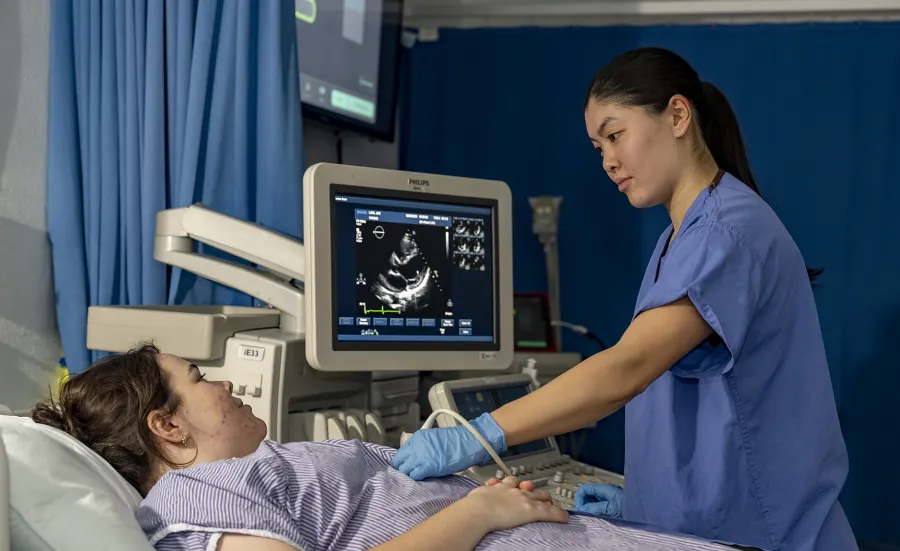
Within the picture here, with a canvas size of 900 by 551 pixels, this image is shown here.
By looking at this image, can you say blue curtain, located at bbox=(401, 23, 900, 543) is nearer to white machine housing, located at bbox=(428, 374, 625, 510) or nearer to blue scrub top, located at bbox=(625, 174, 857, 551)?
white machine housing, located at bbox=(428, 374, 625, 510)

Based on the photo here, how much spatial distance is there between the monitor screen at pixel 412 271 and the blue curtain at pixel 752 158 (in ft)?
3.61

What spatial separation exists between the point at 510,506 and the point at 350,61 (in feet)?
6.01

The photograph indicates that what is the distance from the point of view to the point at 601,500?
5.31 feet

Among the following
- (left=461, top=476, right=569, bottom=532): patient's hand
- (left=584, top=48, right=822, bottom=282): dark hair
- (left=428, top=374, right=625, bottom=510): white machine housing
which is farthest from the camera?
(left=428, top=374, right=625, bottom=510): white machine housing

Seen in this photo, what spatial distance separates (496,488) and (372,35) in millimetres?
1934

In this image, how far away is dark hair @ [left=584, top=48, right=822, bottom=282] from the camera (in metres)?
1.48

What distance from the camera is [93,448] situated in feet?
4.11

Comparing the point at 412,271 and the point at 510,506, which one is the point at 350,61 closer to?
the point at 412,271

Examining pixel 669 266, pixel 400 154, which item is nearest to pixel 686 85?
pixel 669 266

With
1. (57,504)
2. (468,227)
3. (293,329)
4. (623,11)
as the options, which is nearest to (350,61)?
(623,11)

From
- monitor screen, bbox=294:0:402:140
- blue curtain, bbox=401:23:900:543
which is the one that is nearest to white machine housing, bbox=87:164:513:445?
monitor screen, bbox=294:0:402:140

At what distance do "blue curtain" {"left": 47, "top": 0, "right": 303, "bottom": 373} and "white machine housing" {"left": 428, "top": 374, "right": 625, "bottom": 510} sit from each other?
0.53 meters

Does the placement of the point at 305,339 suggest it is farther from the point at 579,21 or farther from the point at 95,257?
the point at 579,21

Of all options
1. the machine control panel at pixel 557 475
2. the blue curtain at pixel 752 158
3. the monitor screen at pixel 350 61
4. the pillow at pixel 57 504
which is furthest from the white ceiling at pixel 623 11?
the pillow at pixel 57 504
